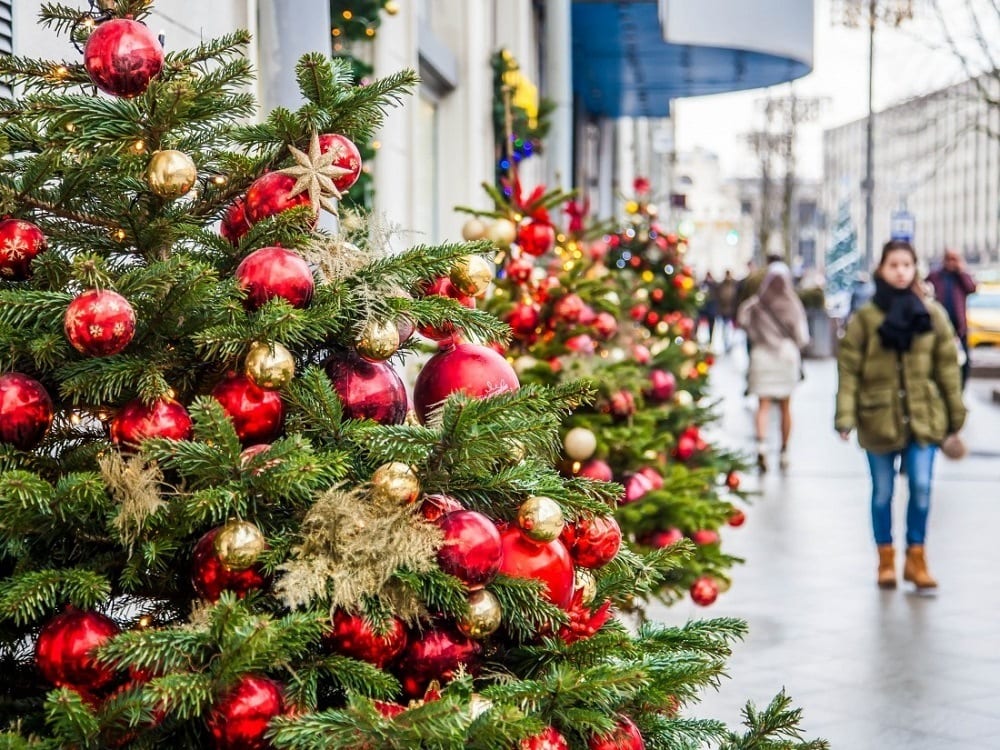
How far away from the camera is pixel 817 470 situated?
12.9 m

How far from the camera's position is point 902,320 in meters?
7.57

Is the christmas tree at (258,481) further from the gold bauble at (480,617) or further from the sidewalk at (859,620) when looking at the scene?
the sidewalk at (859,620)

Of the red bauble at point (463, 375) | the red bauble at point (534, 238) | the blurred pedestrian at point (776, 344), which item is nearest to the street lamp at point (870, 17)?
the blurred pedestrian at point (776, 344)

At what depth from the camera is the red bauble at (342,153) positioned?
242 centimetres

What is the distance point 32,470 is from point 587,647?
96 centimetres

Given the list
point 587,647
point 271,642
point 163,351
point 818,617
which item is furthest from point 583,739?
point 818,617

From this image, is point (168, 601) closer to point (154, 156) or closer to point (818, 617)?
point (154, 156)

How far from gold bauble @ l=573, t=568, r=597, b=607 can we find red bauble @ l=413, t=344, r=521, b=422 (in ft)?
1.19

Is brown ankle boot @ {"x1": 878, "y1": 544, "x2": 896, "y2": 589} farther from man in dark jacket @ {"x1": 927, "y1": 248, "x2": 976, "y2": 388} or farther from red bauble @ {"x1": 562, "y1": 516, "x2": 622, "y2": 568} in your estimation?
man in dark jacket @ {"x1": 927, "y1": 248, "x2": 976, "y2": 388}

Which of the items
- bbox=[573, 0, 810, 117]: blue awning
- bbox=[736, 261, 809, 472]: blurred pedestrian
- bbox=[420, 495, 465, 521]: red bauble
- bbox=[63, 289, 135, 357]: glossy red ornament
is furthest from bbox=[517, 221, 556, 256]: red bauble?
bbox=[573, 0, 810, 117]: blue awning

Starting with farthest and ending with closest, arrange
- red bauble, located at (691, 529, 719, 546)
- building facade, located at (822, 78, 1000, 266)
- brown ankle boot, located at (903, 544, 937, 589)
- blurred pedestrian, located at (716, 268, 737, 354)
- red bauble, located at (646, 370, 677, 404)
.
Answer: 1. building facade, located at (822, 78, 1000, 266)
2. blurred pedestrian, located at (716, 268, 737, 354)
3. brown ankle boot, located at (903, 544, 937, 589)
4. red bauble, located at (646, 370, 677, 404)
5. red bauble, located at (691, 529, 719, 546)

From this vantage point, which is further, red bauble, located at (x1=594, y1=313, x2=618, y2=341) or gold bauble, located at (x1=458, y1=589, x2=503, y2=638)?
red bauble, located at (x1=594, y1=313, x2=618, y2=341)

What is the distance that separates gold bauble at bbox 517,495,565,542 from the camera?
225 cm

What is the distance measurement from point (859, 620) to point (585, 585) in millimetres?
4869
